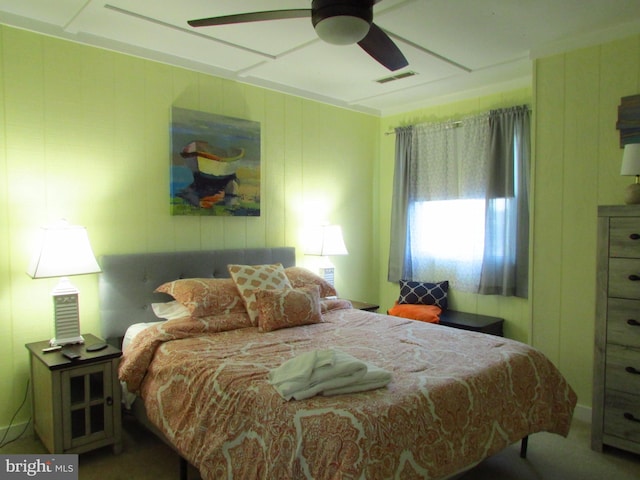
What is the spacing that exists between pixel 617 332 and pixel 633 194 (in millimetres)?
816

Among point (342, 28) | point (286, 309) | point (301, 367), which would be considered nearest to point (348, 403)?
point (301, 367)

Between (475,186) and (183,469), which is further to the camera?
(475,186)

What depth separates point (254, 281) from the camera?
3.12 meters

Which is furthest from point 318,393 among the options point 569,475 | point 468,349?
point 569,475

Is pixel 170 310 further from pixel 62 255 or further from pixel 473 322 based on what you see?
pixel 473 322

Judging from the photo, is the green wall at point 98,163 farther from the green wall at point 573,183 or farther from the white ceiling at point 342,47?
the green wall at point 573,183

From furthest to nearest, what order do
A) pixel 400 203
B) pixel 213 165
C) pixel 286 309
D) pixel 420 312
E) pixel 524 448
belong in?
1. pixel 400 203
2. pixel 420 312
3. pixel 213 165
4. pixel 286 309
5. pixel 524 448

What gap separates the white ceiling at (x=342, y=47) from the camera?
100 inches

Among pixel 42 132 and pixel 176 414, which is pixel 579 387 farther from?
pixel 42 132

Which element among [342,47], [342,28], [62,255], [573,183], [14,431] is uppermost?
[342,47]

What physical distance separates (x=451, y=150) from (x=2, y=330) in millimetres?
3818

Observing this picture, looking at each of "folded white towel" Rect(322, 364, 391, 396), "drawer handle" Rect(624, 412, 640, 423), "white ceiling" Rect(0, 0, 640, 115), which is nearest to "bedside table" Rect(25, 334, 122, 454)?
"folded white towel" Rect(322, 364, 391, 396)

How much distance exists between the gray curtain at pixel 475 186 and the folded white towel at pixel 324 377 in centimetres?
237

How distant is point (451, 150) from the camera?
13.9ft
